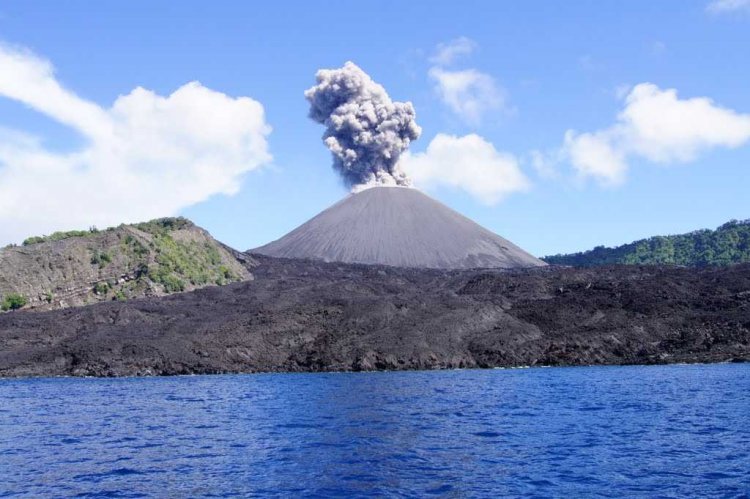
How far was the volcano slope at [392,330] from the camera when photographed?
10506cm

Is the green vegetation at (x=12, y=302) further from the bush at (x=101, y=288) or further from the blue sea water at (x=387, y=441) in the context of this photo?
the blue sea water at (x=387, y=441)

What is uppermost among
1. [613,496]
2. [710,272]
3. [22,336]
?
[710,272]

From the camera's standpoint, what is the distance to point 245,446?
3988 cm

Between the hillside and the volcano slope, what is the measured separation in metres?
10.6

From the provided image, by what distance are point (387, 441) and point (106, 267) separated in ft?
382

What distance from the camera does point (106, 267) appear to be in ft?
475

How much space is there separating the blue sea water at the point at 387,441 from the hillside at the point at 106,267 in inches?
2613

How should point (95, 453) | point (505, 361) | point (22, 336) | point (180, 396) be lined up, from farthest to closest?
point (22, 336) → point (505, 361) → point (180, 396) → point (95, 453)

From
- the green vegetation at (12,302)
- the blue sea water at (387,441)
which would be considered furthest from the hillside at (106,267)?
the blue sea water at (387,441)

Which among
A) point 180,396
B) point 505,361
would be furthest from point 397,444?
point 505,361

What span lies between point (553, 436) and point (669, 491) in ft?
44.6

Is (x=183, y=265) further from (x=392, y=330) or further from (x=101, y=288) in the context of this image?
(x=392, y=330)

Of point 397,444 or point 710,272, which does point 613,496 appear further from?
point 710,272

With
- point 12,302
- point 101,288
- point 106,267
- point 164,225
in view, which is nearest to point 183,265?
point 106,267
